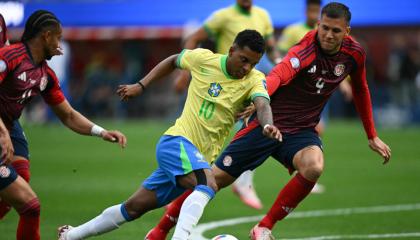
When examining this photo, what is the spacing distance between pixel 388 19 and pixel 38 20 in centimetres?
2337

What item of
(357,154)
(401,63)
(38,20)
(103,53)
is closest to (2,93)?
(38,20)

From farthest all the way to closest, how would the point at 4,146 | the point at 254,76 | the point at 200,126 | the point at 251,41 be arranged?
the point at 254,76, the point at 200,126, the point at 251,41, the point at 4,146

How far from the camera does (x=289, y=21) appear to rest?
100 feet

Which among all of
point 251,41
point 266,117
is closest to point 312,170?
point 266,117

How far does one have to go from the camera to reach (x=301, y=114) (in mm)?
9219

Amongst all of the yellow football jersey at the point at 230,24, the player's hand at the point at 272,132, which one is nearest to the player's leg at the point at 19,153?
the player's hand at the point at 272,132

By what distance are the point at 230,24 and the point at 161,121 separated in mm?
19198

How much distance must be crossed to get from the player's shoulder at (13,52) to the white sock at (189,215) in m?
1.92

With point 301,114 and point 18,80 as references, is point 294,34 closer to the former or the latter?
point 301,114

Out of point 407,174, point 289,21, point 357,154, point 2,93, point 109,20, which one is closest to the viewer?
point 2,93

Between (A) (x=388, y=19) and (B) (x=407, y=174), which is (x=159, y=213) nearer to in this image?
(B) (x=407, y=174)

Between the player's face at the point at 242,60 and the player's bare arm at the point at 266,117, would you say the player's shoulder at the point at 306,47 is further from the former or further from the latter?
the player's bare arm at the point at 266,117

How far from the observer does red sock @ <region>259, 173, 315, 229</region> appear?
886cm

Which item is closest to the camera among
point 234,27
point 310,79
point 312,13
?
point 310,79
